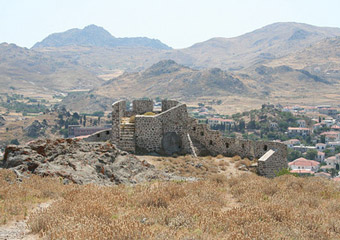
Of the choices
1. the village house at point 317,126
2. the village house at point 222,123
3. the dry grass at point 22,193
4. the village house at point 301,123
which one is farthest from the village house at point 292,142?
the dry grass at point 22,193

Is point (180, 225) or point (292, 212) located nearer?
point (180, 225)

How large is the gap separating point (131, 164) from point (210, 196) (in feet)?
18.5

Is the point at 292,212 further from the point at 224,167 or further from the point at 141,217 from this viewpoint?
the point at 224,167

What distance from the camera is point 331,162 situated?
4400 inches

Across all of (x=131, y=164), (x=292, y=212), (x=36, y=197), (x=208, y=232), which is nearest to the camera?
(x=208, y=232)

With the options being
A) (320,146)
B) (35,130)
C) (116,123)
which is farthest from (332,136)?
(116,123)

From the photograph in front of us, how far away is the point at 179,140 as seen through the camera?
22.4m

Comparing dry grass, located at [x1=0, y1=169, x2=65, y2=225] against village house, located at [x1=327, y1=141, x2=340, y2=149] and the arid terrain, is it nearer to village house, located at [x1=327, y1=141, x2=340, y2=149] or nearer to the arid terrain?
the arid terrain

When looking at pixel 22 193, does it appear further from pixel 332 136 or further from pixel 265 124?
pixel 332 136

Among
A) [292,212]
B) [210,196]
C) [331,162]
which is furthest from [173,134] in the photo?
[331,162]

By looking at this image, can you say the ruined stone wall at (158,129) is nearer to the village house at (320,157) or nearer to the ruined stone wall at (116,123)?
the ruined stone wall at (116,123)

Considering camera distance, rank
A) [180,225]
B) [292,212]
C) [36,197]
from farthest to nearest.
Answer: [36,197] → [292,212] → [180,225]

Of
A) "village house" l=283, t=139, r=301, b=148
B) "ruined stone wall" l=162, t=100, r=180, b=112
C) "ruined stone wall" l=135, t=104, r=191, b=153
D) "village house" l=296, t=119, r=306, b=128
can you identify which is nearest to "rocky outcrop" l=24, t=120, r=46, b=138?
"village house" l=283, t=139, r=301, b=148

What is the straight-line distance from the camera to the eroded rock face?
12.4 m
